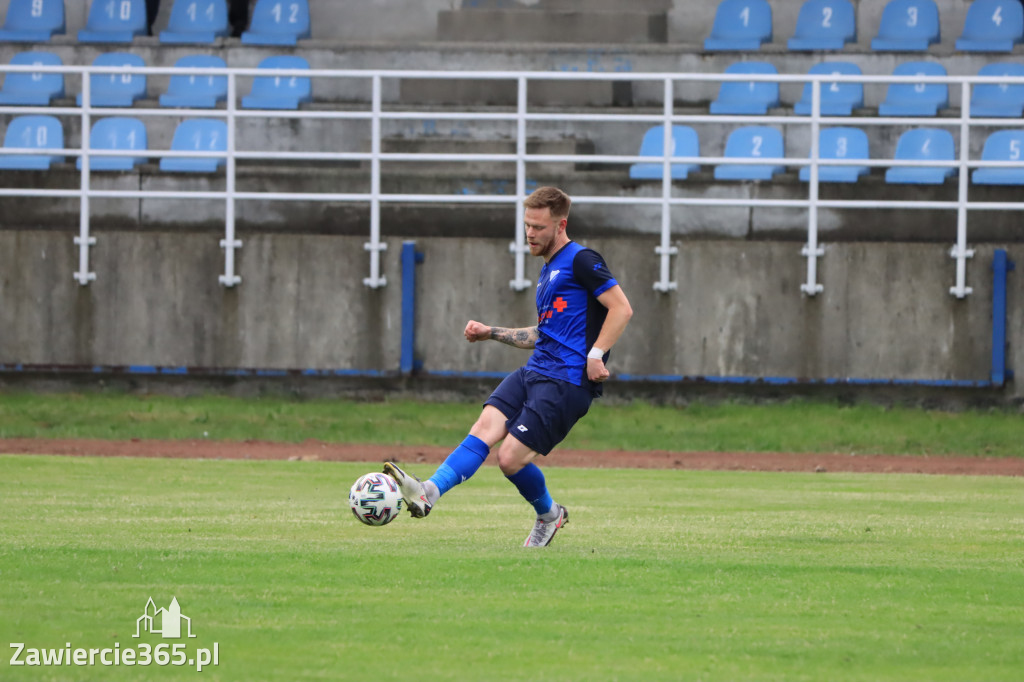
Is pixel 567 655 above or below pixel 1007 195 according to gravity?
below

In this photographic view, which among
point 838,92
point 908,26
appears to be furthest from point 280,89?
point 908,26

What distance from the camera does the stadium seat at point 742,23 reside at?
22.8 m

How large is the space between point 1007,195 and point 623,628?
13994 mm

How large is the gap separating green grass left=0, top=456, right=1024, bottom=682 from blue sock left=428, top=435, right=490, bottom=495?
0.35 meters

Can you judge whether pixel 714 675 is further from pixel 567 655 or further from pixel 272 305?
pixel 272 305

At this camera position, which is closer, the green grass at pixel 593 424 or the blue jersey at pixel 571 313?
the blue jersey at pixel 571 313

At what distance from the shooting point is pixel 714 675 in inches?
181

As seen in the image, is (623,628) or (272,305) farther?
(272,305)

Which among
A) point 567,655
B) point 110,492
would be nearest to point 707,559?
point 567,655

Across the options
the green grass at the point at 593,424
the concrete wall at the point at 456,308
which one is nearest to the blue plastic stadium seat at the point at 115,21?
the concrete wall at the point at 456,308

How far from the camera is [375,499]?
6941 millimetres

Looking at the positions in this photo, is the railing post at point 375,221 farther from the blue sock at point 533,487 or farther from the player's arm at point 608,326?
the player's arm at point 608,326

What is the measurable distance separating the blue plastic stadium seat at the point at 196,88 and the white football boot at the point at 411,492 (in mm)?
14922

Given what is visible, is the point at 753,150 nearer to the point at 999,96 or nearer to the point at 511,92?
the point at 999,96
